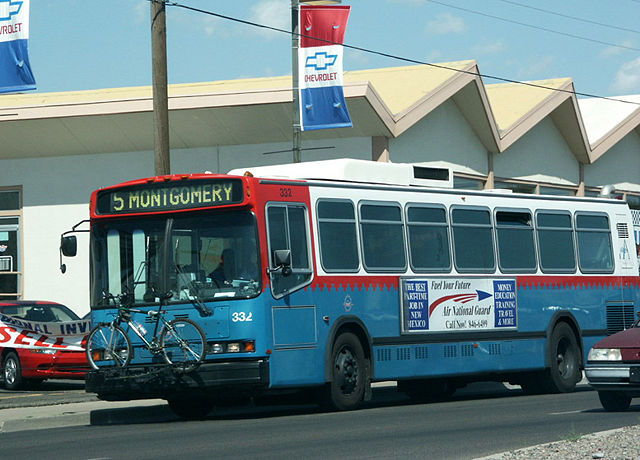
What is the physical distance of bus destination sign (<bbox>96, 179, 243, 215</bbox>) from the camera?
15906 mm

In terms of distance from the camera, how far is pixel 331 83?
24031mm

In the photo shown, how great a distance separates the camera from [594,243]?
22.2m

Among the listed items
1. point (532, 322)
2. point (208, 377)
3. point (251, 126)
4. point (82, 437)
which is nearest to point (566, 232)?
point (532, 322)

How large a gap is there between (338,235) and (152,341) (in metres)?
2.96

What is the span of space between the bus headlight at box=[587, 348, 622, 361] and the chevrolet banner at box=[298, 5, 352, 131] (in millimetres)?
9329

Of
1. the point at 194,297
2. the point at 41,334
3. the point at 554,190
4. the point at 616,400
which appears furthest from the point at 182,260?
the point at 554,190

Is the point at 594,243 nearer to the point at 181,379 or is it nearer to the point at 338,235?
the point at 338,235

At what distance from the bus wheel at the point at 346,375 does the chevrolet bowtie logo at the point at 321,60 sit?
320 inches

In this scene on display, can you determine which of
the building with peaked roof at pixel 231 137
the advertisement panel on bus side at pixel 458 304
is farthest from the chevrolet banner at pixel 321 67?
the building with peaked roof at pixel 231 137

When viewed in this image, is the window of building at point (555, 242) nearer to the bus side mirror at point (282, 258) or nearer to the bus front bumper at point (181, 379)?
the bus side mirror at point (282, 258)

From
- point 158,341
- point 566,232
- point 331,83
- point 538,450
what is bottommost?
point 538,450

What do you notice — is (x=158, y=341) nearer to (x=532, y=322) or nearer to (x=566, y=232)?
(x=532, y=322)

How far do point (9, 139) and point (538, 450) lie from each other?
27237 millimetres

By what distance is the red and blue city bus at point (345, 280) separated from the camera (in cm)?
1570
